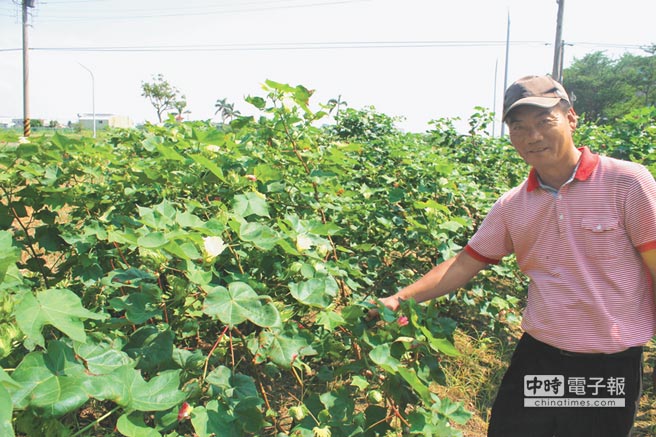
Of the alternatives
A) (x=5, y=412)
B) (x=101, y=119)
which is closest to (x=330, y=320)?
(x=5, y=412)

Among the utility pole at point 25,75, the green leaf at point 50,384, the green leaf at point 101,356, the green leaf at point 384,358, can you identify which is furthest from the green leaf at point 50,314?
the utility pole at point 25,75

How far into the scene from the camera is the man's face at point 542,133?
4.65 ft

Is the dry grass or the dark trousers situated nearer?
the dark trousers

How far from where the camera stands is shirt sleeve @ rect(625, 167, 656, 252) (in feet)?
4.39

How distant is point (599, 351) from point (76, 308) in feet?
4.48

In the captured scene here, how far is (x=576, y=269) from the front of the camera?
1.45 meters

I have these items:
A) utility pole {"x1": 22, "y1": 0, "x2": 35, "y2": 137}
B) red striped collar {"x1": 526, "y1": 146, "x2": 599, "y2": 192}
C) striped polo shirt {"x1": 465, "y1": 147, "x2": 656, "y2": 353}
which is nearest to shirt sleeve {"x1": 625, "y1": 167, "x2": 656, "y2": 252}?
striped polo shirt {"x1": 465, "y1": 147, "x2": 656, "y2": 353}

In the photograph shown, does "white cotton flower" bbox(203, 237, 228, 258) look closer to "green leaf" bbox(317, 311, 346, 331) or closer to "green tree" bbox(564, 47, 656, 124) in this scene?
"green leaf" bbox(317, 311, 346, 331)

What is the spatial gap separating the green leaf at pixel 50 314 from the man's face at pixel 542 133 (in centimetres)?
121

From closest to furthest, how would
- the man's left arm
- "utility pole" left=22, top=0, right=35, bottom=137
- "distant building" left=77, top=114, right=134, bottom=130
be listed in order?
the man's left arm → "utility pole" left=22, top=0, right=35, bottom=137 → "distant building" left=77, top=114, right=134, bottom=130

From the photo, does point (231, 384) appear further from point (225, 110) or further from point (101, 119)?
point (101, 119)

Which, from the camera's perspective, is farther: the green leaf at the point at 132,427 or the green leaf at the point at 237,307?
the green leaf at the point at 237,307

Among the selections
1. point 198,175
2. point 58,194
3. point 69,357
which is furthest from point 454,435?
point 58,194

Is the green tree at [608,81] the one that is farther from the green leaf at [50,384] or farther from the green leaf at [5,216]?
the green leaf at [50,384]
